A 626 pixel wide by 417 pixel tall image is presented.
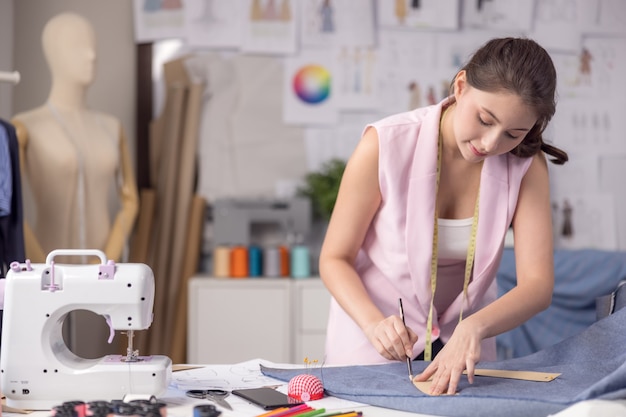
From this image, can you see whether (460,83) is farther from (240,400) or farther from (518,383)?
(240,400)

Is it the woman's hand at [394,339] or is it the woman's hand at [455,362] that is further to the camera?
the woman's hand at [394,339]

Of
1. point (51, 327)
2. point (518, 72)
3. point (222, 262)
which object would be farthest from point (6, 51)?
point (518, 72)

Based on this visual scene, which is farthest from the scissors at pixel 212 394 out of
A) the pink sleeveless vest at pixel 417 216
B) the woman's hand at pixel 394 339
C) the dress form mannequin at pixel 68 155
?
the dress form mannequin at pixel 68 155

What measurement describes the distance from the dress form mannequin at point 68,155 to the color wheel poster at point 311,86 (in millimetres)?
1096

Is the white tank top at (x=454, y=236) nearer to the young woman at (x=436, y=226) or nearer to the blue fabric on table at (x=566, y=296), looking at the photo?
the young woman at (x=436, y=226)

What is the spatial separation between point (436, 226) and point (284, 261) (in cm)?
199

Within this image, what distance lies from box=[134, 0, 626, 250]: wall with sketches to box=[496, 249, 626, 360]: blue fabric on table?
695mm

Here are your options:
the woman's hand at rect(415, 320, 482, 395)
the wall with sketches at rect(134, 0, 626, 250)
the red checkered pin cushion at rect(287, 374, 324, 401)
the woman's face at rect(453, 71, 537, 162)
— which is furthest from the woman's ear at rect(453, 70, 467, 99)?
the wall with sketches at rect(134, 0, 626, 250)

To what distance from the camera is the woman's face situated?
1627mm

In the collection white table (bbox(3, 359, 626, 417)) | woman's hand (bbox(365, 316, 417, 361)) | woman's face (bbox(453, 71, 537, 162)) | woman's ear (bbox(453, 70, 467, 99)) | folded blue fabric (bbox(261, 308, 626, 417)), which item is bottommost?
white table (bbox(3, 359, 626, 417))

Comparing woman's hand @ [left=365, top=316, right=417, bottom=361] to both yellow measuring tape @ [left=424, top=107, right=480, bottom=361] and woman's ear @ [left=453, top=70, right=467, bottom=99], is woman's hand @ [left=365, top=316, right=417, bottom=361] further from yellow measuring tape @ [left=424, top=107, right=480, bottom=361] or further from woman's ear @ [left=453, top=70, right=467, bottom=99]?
woman's ear @ [left=453, top=70, right=467, bottom=99]

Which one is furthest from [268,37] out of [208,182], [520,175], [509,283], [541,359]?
[541,359]

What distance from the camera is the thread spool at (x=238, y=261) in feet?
12.3

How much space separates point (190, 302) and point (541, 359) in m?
2.22
